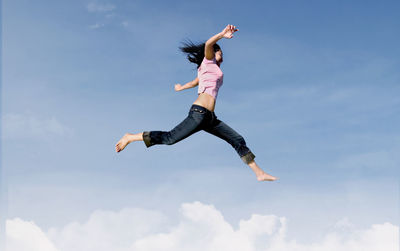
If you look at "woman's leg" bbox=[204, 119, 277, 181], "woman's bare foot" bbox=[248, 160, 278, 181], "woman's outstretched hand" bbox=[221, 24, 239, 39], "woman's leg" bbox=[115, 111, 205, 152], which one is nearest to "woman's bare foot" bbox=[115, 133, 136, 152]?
"woman's leg" bbox=[115, 111, 205, 152]

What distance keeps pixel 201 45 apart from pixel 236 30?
1.67 meters

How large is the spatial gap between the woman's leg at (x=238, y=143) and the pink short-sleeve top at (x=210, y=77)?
21.9 inches

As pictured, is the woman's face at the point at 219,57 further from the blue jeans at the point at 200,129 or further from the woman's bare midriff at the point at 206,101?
the blue jeans at the point at 200,129

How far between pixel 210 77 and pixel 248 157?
161cm

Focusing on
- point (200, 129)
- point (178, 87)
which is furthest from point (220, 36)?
point (178, 87)

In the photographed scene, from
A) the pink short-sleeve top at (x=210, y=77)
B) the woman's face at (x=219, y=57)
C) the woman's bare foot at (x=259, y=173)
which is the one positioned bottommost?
the woman's bare foot at (x=259, y=173)

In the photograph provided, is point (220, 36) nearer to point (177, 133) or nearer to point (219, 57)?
point (219, 57)

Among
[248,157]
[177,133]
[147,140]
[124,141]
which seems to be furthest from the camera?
[124,141]

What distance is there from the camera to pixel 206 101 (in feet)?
27.7

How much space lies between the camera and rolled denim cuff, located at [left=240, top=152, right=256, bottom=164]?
8883 mm

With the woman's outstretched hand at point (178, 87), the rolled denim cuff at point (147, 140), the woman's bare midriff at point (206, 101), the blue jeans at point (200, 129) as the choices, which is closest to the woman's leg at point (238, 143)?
the blue jeans at point (200, 129)

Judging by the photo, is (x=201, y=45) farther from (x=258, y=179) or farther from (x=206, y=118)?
(x=258, y=179)

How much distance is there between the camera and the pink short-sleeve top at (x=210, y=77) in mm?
8492

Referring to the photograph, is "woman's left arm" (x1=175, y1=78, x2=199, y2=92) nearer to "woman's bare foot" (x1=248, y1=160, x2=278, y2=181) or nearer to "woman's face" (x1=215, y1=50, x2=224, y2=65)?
"woman's face" (x1=215, y1=50, x2=224, y2=65)
